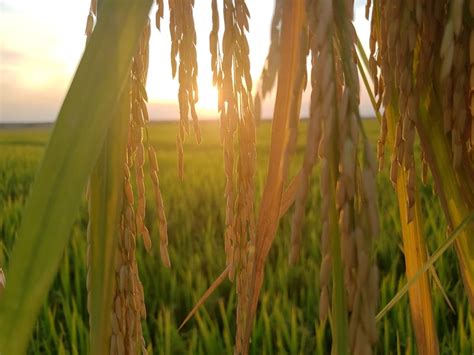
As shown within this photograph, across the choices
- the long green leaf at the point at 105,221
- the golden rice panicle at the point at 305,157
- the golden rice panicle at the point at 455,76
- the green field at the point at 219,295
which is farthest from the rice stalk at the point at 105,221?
the green field at the point at 219,295

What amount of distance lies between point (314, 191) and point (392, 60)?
336cm

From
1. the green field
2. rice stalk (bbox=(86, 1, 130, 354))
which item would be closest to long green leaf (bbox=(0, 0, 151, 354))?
rice stalk (bbox=(86, 1, 130, 354))

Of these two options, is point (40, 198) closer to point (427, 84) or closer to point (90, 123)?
point (90, 123)

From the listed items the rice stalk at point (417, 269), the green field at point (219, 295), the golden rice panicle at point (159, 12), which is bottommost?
the green field at point (219, 295)

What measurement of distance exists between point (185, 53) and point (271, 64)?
0.29m

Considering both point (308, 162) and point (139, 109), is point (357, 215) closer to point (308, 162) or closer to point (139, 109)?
point (308, 162)

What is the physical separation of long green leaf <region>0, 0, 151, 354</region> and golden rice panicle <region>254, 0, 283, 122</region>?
12cm

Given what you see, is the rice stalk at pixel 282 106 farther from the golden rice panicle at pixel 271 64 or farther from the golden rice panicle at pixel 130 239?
the golden rice panicle at pixel 130 239

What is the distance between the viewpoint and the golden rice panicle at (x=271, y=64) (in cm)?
52

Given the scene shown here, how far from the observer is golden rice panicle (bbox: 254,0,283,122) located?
0.52 m

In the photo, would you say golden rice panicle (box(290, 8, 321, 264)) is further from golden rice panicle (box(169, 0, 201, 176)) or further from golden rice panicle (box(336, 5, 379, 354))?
golden rice panicle (box(169, 0, 201, 176))

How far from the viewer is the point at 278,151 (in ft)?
2.02

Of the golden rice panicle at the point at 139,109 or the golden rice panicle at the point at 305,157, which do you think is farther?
the golden rice panicle at the point at 139,109

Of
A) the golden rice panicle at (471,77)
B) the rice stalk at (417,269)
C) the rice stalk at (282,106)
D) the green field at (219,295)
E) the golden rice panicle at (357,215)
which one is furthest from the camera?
the green field at (219,295)
